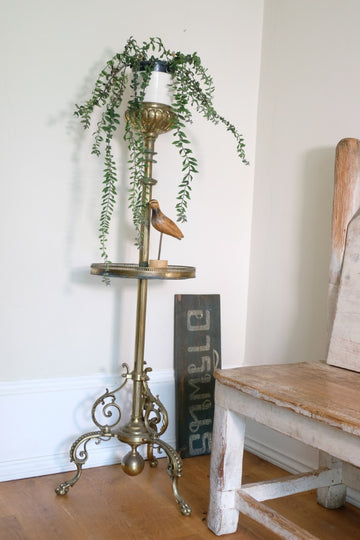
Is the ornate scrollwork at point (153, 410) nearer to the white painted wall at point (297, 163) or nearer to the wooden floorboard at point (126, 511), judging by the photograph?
the wooden floorboard at point (126, 511)

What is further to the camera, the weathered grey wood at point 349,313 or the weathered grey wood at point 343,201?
the weathered grey wood at point 343,201

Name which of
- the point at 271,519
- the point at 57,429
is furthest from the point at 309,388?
the point at 57,429

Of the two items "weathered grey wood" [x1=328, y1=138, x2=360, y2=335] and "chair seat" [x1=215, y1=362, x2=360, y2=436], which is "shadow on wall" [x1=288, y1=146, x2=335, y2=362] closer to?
"weathered grey wood" [x1=328, y1=138, x2=360, y2=335]

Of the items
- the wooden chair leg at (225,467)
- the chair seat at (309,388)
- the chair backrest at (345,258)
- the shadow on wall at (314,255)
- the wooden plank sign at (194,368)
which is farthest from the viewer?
the wooden plank sign at (194,368)

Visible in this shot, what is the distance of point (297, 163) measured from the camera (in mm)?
2299

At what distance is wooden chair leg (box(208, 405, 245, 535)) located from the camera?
1.67 m

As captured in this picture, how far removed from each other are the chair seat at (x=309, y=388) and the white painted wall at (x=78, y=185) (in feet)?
2.28

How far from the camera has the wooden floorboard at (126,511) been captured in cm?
168

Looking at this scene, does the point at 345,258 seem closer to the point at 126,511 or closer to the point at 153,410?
the point at 153,410

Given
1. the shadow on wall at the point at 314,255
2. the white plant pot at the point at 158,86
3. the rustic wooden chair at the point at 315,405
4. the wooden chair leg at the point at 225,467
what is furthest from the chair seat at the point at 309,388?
the white plant pot at the point at 158,86

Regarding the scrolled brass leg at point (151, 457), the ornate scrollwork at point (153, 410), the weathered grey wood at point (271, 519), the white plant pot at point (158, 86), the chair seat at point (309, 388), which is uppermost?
the white plant pot at point (158, 86)

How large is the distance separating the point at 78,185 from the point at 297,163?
2.89 ft

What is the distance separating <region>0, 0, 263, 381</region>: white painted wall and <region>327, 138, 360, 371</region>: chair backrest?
687 millimetres

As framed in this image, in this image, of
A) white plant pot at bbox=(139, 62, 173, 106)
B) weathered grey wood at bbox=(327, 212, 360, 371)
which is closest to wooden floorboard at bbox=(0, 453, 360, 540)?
weathered grey wood at bbox=(327, 212, 360, 371)
